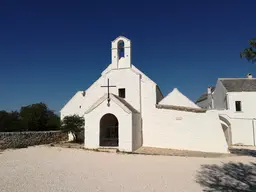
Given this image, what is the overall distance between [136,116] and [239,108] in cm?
1377

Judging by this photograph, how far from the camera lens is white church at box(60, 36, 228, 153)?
15695 millimetres

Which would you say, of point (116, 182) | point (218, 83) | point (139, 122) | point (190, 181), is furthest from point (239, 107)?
point (116, 182)

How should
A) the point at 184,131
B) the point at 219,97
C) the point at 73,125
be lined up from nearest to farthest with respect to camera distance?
the point at 184,131, the point at 73,125, the point at 219,97

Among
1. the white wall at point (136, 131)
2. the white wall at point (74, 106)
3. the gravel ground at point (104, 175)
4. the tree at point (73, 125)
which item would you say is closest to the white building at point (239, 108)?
the white wall at point (136, 131)

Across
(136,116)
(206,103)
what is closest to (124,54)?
(136,116)

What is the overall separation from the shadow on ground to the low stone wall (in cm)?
1391

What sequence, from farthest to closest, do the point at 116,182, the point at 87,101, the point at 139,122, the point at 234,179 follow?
the point at 87,101 < the point at 139,122 < the point at 234,179 < the point at 116,182

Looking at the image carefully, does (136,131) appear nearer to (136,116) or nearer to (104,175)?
(136,116)

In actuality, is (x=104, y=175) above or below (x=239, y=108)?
below

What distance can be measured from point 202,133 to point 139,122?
5.26 m

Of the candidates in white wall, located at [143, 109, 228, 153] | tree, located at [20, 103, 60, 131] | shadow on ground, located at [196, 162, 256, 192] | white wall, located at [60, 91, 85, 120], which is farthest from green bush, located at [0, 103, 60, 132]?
shadow on ground, located at [196, 162, 256, 192]

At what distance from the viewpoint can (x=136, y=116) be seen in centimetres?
1706

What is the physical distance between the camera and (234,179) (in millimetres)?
8195

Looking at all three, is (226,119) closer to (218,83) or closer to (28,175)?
(218,83)
